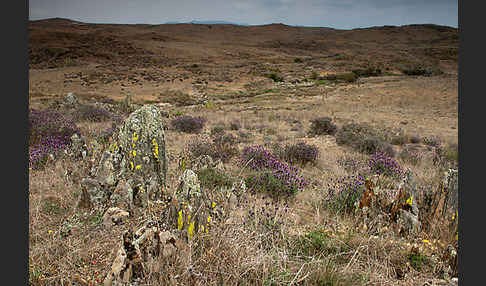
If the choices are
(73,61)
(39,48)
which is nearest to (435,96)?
(73,61)

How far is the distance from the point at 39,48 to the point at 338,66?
159ft

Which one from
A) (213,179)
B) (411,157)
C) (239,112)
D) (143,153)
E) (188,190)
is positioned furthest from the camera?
(239,112)

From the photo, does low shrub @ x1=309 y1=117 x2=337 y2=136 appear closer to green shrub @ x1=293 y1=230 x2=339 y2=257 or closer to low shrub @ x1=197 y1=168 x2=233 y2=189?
low shrub @ x1=197 y1=168 x2=233 y2=189

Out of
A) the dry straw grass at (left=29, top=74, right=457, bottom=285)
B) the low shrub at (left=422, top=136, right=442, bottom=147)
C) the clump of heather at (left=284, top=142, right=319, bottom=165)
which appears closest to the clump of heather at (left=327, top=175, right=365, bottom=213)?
the dry straw grass at (left=29, top=74, right=457, bottom=285)

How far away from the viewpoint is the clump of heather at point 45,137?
4.80m

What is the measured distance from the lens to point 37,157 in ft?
15.3

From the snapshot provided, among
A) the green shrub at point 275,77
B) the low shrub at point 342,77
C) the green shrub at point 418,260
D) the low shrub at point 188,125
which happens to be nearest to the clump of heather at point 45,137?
the low shrub at point 188,125

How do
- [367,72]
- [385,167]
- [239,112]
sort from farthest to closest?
1. [367,72]
2. [239,112]
3. [385,167]

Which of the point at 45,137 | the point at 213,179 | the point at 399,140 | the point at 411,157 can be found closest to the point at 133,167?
the point at 213,179

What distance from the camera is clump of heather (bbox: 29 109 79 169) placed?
4.80 meters

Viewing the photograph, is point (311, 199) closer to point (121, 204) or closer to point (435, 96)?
point (121, 204)

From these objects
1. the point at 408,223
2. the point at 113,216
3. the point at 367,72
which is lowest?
the point at 408,223

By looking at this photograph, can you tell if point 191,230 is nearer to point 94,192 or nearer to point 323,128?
point 94,192

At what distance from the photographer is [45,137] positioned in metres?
6.03
